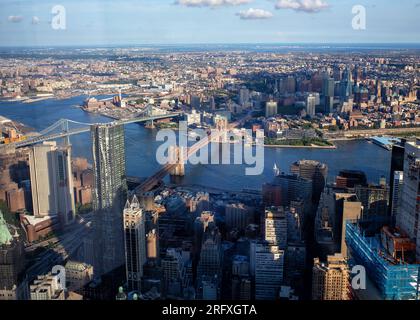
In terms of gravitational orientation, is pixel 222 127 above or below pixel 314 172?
above

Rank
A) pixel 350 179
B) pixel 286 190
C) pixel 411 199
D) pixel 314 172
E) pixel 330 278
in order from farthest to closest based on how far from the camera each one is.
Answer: pixel 314 172 < pixel 350 179 < pixel 286 190 < pixel 330 278 < pixel 411 199

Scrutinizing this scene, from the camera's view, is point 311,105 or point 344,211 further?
point 311,105

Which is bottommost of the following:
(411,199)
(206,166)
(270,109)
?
(206,166)

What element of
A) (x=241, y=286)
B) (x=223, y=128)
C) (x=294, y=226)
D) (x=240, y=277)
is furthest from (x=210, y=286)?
(x=223, y=128)

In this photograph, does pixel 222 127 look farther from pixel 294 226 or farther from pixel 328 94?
pixel 294 226

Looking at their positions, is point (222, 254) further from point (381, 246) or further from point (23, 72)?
point (23, 72)

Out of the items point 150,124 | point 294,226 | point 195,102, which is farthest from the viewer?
point 150,124

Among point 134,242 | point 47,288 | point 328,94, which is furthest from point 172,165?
point 47,288

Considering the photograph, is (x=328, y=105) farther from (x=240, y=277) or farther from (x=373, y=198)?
(x=240, y=277)
